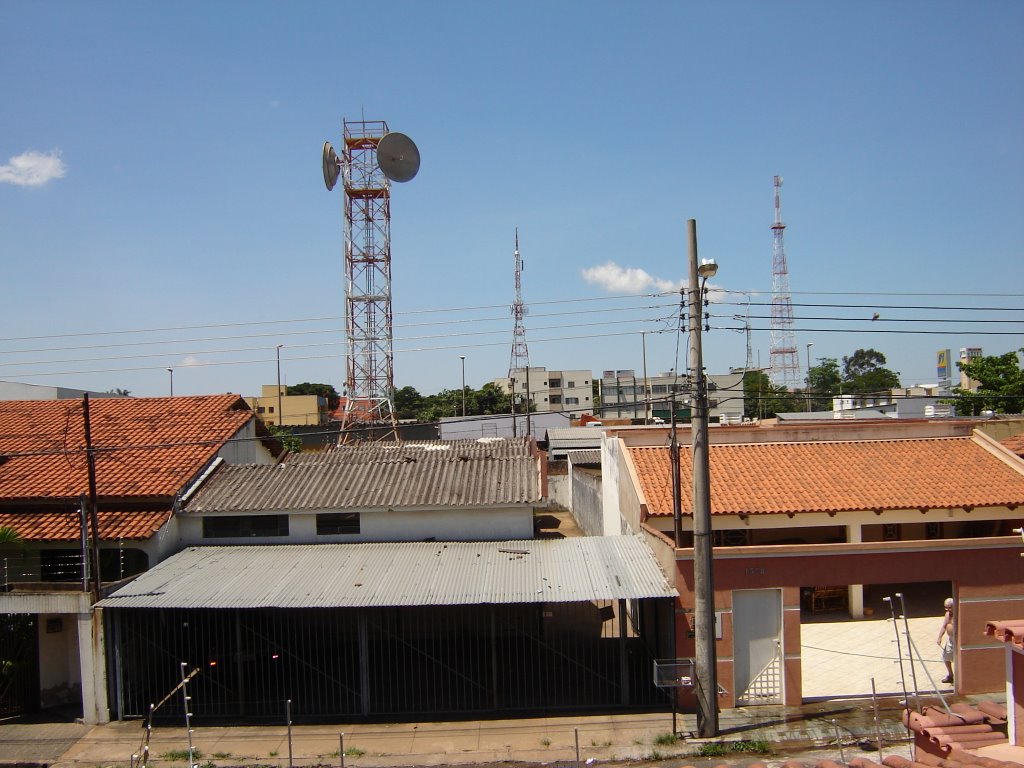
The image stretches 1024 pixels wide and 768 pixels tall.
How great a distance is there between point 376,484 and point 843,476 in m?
10.7

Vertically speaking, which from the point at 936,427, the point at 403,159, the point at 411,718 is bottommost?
the point at 411,718

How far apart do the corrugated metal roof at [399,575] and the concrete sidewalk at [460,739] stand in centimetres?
219

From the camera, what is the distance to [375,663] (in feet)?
50.6

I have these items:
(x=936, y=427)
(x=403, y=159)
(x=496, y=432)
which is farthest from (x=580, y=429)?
(x=936, y=427)

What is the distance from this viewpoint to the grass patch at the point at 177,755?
38.9 feet

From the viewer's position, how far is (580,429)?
4238 cm

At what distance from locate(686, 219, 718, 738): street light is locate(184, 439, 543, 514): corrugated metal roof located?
472cm

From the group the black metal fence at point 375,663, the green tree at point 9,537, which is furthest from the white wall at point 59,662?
the green tree at point 9,537

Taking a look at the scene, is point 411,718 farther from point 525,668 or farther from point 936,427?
point 936,427

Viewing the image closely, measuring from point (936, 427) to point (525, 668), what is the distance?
11.9 metres

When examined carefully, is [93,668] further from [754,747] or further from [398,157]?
[398,157]

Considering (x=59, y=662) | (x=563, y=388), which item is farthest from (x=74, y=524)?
(x=563, y=388)

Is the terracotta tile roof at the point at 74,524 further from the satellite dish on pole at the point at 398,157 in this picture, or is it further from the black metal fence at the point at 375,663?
the satellite dish on pole at the point at 398,157

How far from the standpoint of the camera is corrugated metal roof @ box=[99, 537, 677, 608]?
12.9 m
